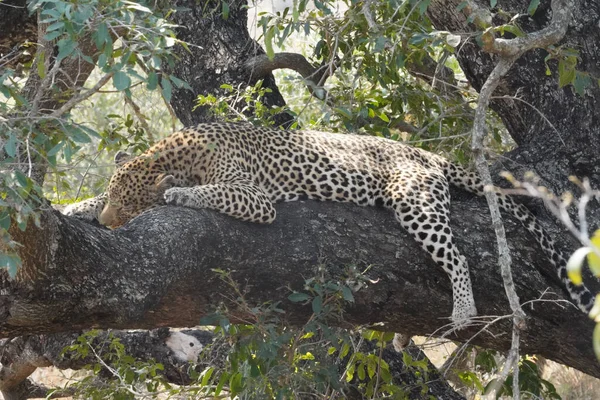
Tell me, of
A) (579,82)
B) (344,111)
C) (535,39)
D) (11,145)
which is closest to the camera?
(11,145)

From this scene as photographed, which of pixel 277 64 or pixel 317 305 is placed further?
pixel 277 64

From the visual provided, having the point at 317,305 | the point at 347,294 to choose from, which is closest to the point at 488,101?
the point at 347,294

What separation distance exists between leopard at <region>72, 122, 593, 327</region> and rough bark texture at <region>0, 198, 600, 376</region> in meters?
0.13

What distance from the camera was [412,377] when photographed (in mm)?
7270

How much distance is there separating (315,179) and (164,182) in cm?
115

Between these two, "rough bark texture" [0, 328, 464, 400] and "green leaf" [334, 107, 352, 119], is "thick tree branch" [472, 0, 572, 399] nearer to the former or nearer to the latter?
"green leaf" [334, 107, 352, 119]

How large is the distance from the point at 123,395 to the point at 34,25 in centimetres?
366

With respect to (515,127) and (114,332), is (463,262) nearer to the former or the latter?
(515,127)

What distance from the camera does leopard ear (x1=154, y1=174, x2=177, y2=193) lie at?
673 centimetres

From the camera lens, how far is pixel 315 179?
7168 millimetres

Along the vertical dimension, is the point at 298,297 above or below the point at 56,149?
below

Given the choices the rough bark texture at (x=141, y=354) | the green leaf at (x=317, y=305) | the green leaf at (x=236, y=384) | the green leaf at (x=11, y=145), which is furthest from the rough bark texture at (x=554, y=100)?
the green leaf at (x=11, y=145)

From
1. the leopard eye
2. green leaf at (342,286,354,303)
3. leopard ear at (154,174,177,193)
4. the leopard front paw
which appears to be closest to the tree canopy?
green leaf at (342,286,354,303)

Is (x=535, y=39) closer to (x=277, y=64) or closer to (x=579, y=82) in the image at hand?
(x=579, y=82)
